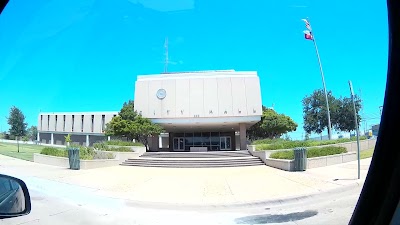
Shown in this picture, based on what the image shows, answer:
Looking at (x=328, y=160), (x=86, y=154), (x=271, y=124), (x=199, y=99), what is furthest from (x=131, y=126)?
(x=328, y=160)

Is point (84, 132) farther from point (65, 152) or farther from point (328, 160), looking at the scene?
point (328, 160)

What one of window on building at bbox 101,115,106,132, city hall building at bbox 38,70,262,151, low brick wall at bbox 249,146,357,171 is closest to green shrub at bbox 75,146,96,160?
city hall building at bbox 38,70,262,151

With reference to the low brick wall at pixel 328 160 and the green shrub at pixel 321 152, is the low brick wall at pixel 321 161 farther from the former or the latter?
the green shrub at pixel 321 152

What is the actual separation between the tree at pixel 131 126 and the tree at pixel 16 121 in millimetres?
25644

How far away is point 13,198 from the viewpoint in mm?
2727

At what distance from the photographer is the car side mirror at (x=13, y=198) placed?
2.54 meters

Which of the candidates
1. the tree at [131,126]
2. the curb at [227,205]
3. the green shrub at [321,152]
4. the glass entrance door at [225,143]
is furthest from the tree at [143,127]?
the curb at [227,205]

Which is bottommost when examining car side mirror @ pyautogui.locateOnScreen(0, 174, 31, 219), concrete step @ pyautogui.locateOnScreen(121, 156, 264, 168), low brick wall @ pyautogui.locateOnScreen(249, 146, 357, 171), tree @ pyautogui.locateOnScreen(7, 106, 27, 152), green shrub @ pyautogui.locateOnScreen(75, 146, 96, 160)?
concrete step @ pyautogui.locateOnScreen(121, 156, 264, 168)

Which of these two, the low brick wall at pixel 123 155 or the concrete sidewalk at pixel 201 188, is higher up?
the low brick wall at pixel 123 155

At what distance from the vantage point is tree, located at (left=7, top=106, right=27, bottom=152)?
518cm

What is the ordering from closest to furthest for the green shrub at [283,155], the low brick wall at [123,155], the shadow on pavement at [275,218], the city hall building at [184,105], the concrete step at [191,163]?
1. the shadow on pavement at [275,218]
2. the green shrub at [283,155]
3. the concrete step at [191,163]
4. the city hall building at [184,105]
5. the low brick wall at [123,155]

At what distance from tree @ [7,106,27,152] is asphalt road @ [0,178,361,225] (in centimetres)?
157

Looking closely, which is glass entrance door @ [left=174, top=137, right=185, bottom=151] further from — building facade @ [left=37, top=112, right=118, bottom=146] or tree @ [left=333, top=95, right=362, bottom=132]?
tree @ [left=333, top=95, right=362, bottom=132]

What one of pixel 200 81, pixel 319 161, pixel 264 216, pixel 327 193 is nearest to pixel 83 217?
pixel 264 216
